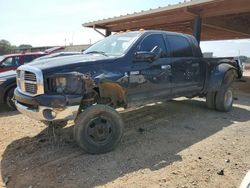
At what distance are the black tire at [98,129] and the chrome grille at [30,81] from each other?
790mm

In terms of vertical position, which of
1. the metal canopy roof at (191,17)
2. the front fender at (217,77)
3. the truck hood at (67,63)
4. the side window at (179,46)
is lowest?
the front fender at (217,77)

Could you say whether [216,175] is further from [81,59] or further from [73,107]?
[81,59]

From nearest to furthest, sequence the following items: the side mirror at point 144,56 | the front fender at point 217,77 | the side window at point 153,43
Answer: the side mirror at point 144,56 → the side window at point 153,43 → the front fender at point 217,77

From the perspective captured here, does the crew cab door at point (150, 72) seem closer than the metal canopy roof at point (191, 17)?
Yes

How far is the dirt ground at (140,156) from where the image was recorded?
429 centimetres

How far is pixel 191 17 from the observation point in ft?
44.4

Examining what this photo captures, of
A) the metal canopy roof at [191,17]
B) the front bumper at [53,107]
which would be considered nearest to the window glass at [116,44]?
the front bumper at [53,107]

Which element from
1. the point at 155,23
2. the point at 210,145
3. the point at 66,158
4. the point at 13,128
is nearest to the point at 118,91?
the point at 66,158

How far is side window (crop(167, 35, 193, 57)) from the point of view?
7024 millimetres

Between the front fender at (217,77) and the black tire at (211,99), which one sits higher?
the front fender at (217,77)

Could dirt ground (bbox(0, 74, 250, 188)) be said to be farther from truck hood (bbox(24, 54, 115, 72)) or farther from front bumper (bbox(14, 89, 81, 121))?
truck hood (bbox(24, 54, 115, 72))

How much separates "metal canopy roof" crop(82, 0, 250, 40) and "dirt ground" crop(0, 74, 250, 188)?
5.54 metres

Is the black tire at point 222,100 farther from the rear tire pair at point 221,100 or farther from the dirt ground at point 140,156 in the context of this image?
the dirt ground at point 140,156

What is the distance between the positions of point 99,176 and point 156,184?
814 mm
